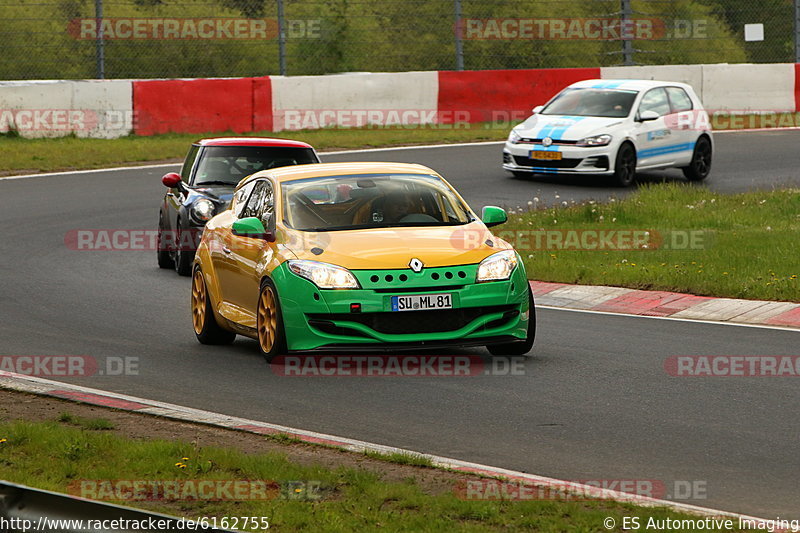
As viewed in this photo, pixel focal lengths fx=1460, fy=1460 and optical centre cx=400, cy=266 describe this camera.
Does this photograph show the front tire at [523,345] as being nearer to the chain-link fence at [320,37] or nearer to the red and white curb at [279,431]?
the red and white curb at [279,431]

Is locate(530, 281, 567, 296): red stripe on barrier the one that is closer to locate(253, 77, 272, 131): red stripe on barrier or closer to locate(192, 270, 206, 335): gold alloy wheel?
locate(192, 270, 206, 335): gold alloy wheel

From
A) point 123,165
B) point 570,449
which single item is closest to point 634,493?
point 570,449

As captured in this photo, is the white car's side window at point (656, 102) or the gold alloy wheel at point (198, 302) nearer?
the gold alloy wheel at point (198, 302)

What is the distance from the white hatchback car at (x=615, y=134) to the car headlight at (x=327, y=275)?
13337mm

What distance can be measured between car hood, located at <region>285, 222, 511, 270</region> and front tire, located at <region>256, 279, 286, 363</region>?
349 mm

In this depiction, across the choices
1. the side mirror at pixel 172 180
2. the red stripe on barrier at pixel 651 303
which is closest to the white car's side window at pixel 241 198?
the red stripe on barrier at pixel 651 303

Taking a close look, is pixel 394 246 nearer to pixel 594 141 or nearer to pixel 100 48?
pixel 594 141

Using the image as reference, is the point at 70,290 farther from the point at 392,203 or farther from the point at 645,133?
the point at 645,133

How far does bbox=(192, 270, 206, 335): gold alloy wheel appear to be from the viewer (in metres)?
12.0

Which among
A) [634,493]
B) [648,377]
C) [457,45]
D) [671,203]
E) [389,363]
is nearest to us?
[634,493]

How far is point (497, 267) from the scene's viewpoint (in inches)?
406

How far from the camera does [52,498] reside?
4785 mm

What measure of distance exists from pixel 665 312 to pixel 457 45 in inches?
685

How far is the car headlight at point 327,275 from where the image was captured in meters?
10.0
